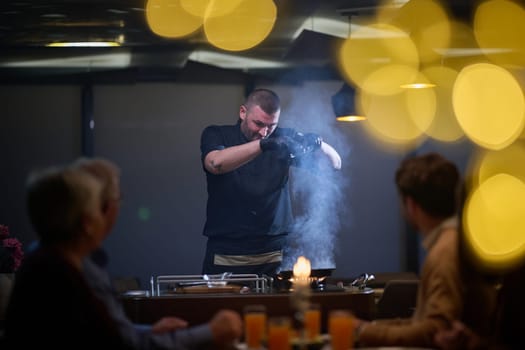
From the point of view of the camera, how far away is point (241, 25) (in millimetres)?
8516

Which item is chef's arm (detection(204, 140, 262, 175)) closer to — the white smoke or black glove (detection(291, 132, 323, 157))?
black glove (detection(291, 132, 323, 157))

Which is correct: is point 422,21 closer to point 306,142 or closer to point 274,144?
point 306,142

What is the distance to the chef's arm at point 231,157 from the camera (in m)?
6.18

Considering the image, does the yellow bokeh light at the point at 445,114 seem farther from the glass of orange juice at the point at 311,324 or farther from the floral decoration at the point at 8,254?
the glass of orange juice at the point at 311,324

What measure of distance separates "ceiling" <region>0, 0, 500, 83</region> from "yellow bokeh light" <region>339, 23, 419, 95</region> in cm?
21

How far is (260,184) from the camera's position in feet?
21.4

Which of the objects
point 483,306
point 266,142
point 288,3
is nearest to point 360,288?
point 266,142

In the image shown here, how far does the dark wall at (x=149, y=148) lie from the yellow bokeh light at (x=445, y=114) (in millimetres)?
746

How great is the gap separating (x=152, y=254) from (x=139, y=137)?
1.32 m

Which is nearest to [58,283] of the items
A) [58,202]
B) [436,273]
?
[58,202]

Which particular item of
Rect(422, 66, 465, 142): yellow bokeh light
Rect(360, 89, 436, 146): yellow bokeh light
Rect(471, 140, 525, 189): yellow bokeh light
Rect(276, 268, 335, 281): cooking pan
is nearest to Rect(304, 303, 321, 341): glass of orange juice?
Rect(276, 268, 335, 281): cooking pan

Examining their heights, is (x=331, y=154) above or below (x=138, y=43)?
below

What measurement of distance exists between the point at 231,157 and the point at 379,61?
4398 millimetres

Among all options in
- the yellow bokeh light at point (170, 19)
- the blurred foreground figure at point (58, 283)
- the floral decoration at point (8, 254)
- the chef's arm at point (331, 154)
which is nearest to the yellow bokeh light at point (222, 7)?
the yellow bokeh light at point (170, 19)
